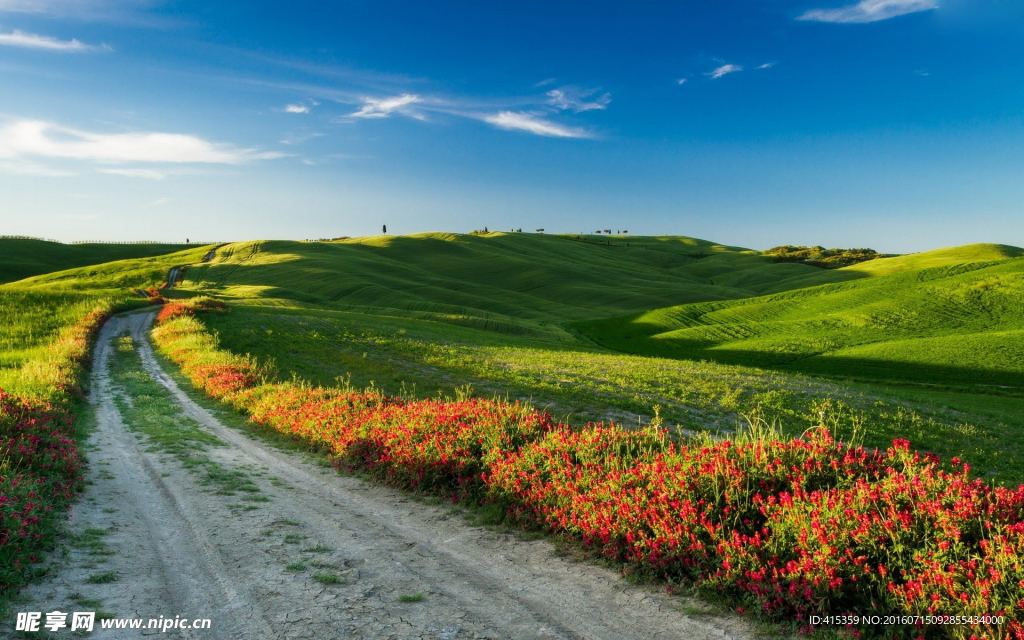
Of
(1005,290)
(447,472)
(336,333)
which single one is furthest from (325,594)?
(1005,290)

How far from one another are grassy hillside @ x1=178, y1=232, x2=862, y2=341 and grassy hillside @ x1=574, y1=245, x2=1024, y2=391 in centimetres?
1284

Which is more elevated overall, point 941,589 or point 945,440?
point 941,589

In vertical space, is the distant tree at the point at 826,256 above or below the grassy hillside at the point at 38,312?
above

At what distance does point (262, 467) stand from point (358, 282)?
7386cm

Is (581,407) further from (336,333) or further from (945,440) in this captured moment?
(336,333)

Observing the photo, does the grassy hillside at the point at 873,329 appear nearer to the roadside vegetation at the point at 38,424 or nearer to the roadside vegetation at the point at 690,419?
the roadside vegetation at the point at 690,419

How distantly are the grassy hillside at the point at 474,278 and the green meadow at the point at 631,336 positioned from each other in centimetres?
59

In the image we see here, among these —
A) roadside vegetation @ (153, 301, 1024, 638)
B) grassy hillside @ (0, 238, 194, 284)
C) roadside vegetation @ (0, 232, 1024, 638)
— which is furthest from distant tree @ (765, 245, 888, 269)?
grassy hillside @ (0, 238, 194, 284)

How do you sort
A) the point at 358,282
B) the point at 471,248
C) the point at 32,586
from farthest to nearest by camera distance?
the point at 471,248
the point at 358,282
the point at 32,586

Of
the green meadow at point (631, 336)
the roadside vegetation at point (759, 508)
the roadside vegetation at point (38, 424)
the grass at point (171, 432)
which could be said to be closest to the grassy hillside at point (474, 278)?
the green meadow at point (631, 336)

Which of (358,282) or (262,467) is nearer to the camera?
(262,467)

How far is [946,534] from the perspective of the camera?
550cm

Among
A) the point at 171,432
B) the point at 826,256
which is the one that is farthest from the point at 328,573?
the point at 826,256

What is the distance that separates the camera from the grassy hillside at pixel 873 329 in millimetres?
37906
